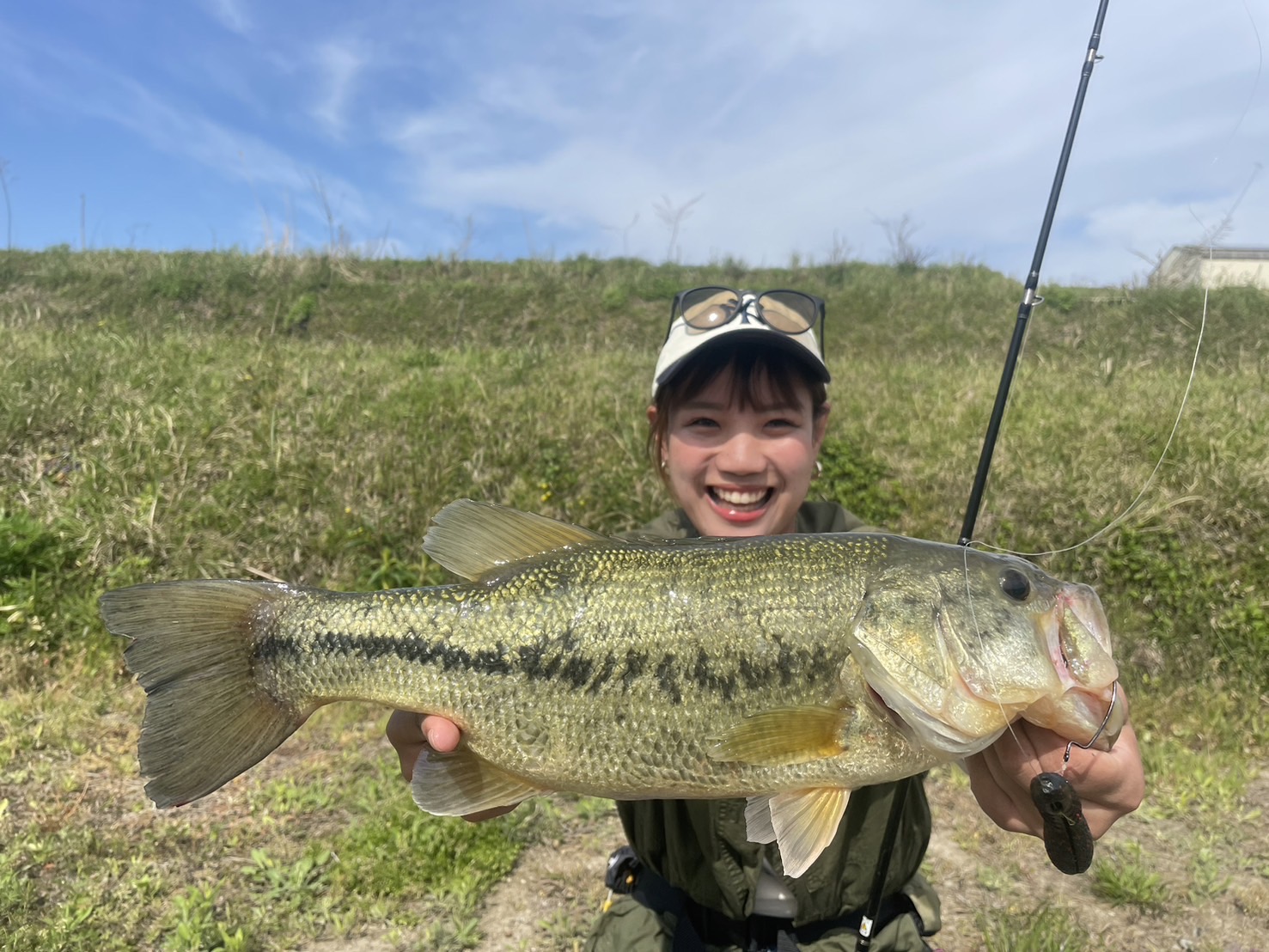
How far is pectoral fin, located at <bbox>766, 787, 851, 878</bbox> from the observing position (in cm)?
168

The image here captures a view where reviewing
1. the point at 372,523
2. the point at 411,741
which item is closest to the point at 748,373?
Answer: the point at 411,741

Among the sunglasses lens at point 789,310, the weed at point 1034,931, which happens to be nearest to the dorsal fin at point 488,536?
the sunglasses lens at point 789,310

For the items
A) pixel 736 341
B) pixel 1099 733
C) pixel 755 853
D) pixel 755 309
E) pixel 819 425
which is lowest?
pixel 755 853

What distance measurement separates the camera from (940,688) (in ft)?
5.39

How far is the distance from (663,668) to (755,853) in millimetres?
1002

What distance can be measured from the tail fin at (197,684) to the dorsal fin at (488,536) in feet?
1.58

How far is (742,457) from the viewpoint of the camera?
2.52m

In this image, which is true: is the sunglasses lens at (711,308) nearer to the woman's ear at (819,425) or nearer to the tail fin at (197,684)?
the woman's ear at (819,425)

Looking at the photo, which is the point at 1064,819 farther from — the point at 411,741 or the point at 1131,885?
the point at 1131,885

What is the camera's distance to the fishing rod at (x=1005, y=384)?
2.19 m

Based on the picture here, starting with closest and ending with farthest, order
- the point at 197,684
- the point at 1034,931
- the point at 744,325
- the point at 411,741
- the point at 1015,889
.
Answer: the point at 197,684 < the point at 411,741 < the point at 744,325 < the point at 1034,931 < the point at 1015,889

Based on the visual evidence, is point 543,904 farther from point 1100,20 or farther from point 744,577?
point 1100,20

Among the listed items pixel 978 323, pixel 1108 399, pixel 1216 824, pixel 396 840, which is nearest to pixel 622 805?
pixel 396 840

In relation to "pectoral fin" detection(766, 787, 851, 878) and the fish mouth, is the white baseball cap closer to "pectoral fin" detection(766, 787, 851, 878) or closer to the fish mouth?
the fish mouth
